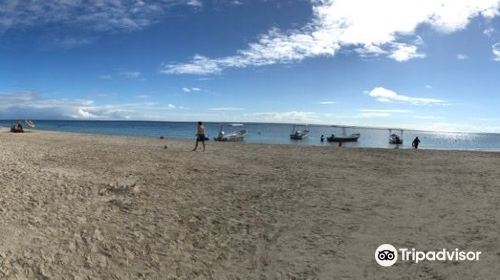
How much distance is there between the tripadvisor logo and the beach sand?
22 cm

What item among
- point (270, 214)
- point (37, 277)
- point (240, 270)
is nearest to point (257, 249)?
point (240, 270)

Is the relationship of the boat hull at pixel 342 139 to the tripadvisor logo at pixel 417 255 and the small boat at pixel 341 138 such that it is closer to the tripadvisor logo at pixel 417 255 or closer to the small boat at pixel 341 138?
the small boat at pixel 341 138

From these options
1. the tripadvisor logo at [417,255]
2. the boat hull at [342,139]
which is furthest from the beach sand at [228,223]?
the boat hull at [342,139]

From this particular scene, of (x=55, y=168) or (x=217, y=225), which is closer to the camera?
(x=217, y=225)

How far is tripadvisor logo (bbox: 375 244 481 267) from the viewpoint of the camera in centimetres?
931

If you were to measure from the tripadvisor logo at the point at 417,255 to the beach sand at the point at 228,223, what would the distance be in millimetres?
219

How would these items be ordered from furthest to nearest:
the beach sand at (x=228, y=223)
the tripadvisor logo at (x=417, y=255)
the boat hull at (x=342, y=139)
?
the boat hull at (x=342, y=139) < the tripadvisor logo at (x=417, y=255) < the beach sand at (x=228, y=223)

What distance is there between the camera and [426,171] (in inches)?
891

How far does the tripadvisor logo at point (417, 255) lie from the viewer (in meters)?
9.31


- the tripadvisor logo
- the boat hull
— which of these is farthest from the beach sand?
the boat hull

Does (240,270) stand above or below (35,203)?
below

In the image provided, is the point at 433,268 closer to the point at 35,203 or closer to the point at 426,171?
the point at 35,203

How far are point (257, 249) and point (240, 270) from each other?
1.14 meters

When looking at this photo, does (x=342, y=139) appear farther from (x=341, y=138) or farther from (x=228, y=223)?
(x=228, y=223)
